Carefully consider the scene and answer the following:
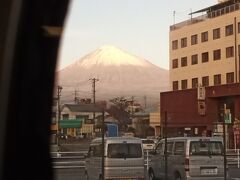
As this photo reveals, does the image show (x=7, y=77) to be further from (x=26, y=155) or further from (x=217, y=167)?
(x=217, y=167)

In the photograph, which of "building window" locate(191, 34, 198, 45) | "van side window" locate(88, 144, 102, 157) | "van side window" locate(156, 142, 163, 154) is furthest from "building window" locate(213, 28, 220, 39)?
"van side window" locate(88, 144, 102, 157)

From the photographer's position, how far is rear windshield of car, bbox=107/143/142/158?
15742 millimetres

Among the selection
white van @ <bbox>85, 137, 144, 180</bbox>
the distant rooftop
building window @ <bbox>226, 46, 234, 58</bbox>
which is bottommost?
white van @ <bbox>85, 137, 144, 180</bbox>

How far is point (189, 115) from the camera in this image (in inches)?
2373

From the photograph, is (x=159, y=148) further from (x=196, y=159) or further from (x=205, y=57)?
(x=205, y=57)

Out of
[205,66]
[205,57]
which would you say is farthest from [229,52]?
[205,66]

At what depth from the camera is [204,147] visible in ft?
53.6

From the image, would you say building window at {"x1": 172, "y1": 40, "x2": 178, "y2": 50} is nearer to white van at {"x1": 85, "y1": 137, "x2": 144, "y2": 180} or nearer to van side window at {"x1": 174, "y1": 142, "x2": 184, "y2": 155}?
van side window at {"x1": 174, "y1": 142, "x2": 184, "y2": 155}

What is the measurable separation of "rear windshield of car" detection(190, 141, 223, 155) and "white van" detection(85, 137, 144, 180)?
4.69ft

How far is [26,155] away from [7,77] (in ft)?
1.86

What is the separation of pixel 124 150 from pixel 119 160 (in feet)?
1.36

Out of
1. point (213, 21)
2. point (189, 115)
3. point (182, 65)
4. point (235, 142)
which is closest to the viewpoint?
point (235, 142)

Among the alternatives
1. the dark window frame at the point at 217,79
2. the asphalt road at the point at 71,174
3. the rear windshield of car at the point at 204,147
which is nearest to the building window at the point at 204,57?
the dark window frame at the point at 217,79

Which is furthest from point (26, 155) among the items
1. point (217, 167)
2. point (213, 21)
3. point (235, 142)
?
point (213, 21)
